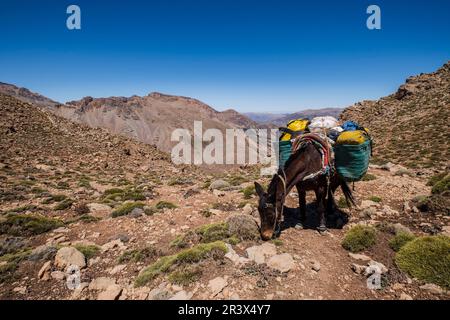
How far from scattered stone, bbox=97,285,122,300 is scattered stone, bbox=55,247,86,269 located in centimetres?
178

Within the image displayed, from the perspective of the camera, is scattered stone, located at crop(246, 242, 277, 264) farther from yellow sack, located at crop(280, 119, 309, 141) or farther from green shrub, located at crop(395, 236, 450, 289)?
yellow sack, located at crop(280, 119, 309, 141)

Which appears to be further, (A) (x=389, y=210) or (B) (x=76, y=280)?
(A) (x=389, y=210)

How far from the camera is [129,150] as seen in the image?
35969mm

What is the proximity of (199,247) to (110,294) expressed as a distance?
2181 mm

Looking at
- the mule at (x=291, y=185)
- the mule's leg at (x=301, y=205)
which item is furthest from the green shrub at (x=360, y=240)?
the mule's leg at (x=301, y=205)

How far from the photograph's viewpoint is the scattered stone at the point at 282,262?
5272 millimetres

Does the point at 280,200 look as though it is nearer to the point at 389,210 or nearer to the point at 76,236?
the point at 389,210

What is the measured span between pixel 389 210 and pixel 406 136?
2585cm

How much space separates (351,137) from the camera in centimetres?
716

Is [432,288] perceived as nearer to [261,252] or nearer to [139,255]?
[261,252]

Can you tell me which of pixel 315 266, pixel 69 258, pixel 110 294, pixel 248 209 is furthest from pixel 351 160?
pixel 69 258

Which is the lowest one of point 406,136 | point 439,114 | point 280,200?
point 280,200
